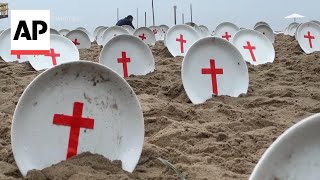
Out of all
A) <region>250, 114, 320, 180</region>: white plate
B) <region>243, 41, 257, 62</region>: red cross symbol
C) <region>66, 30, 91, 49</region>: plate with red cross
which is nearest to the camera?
<region>250, 114, 320, 180</region>: white plate

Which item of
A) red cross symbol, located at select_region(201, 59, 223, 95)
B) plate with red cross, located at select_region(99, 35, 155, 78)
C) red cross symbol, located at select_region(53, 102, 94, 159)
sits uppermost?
plate with red cross, located at select_region(99, 35, 155, 78)

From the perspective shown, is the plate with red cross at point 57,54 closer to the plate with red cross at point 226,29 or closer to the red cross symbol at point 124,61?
the red cross symbol at point 124,61


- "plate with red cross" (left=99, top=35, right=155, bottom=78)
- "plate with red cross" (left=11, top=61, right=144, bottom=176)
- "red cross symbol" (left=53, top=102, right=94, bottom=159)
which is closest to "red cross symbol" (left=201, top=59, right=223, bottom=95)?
"plate with red cross" (left=99, top=35, right=155, bottom=78)

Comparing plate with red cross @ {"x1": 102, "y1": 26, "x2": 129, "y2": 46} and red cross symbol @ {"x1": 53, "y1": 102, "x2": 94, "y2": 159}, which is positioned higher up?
plate with red cross @ {"x1": 102, "y1": 26, "x2": 129, "y2": 46}

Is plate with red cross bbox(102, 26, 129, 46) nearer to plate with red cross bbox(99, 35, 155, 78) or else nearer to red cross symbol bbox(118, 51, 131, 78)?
plate with red cross bbox(99, 35, 155, 78)

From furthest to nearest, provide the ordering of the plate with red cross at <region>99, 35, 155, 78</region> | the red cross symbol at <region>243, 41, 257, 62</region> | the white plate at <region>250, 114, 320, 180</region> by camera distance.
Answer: the red cross symbol at <region>243, 41, 257, 62</region>
the plate with red cross at <region>99, 35, 155, 78</region>
the white plate at <region>250, 114, 320, 180</region>

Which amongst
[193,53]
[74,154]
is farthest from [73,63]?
[193,53]

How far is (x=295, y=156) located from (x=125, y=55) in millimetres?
3755

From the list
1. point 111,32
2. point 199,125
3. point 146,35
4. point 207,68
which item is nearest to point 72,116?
point 199,125

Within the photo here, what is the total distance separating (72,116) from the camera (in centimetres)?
230

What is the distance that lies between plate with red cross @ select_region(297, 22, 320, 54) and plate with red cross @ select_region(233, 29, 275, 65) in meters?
1.46

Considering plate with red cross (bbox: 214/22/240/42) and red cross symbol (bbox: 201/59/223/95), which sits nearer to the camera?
red cross symbol (bbox: 201/59/223/95)

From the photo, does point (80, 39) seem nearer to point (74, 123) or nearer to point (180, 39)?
point (180, 39)

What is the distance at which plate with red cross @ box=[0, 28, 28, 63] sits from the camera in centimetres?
714
